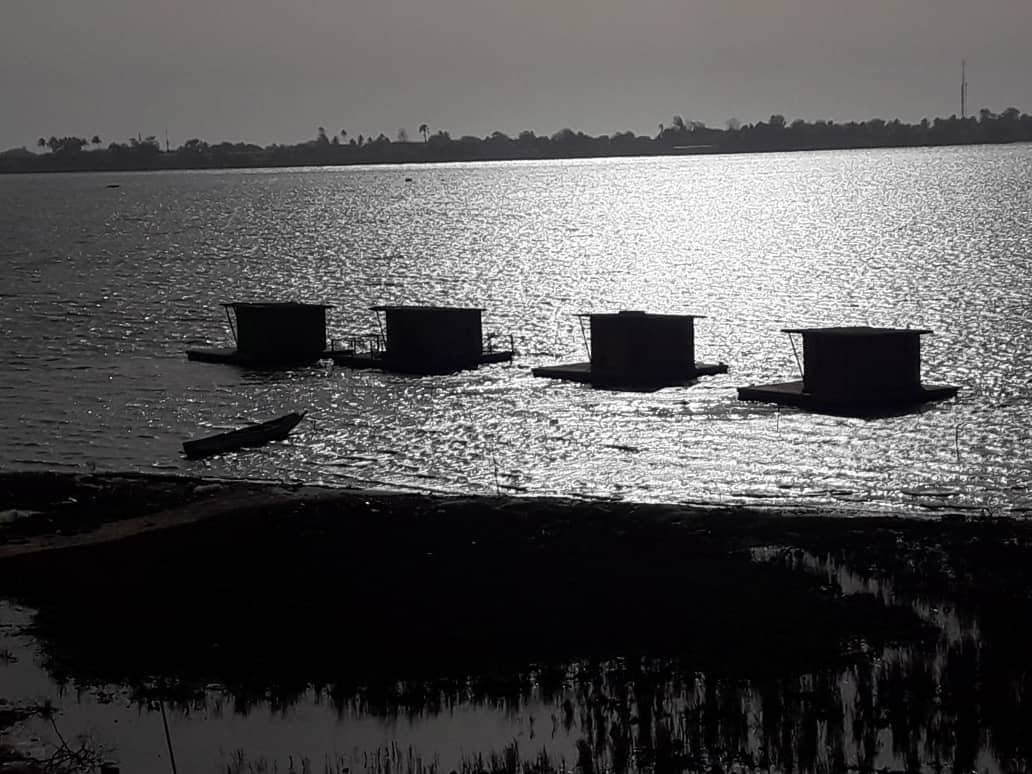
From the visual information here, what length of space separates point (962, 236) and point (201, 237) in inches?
3803

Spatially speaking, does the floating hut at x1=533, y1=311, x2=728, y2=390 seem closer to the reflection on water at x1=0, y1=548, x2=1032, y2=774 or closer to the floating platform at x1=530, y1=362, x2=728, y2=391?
the floating platform at x1=530, y1=362, x2=728, y2=391

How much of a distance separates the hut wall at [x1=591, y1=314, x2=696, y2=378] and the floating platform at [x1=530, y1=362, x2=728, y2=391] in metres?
0.14

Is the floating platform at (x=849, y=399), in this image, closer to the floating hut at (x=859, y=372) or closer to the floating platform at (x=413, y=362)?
the floating hut at (x=859, y=372)

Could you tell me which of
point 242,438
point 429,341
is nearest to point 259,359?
point 429,341

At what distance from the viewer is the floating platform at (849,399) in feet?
178

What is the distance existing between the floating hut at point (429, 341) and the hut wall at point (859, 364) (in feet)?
63.8

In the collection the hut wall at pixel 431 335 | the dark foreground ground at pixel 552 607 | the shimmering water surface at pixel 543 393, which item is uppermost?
the hut wall at pixel 431 335

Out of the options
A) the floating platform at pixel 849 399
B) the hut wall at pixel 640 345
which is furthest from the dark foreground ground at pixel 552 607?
the hut wall at pixel 640 345

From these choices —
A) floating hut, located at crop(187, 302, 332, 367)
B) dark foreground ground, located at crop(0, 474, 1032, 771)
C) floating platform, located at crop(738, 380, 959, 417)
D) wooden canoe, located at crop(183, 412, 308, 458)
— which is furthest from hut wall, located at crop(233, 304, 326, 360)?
dark foreground ground, located at crop(0, 474, 1032, 771)

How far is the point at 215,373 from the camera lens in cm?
7212

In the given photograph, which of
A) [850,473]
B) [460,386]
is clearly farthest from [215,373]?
[850,473]

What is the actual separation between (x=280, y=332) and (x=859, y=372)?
30.6 meters

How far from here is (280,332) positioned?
73438mm

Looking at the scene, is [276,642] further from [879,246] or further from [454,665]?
[879,246]
